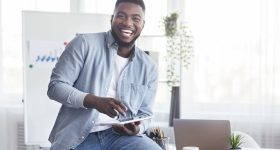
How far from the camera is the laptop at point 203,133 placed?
2010mm

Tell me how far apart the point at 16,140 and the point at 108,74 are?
2.66 metres

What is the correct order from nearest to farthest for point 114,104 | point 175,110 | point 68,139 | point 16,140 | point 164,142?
point 114,104 < point 68,139 < point 164,142 < point 175,110 < point 16,140

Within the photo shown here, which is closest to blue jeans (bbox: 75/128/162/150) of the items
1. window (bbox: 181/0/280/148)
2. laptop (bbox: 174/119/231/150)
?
laptop (bbox: 174/119/231/150)

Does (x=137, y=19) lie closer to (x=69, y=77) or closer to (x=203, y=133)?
(x=69, y=77)

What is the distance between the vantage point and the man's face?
5.80 feet

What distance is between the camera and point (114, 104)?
1.54 m

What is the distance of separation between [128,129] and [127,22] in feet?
1.47

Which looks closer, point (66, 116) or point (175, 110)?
point (66, 116)

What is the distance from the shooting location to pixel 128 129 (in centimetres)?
177

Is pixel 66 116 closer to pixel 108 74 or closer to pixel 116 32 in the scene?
pixel 108 74

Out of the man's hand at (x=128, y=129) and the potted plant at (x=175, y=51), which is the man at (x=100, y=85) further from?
the potted plant at (x=175, y=51)

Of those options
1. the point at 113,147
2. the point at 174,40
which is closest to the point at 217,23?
the point at 174,40

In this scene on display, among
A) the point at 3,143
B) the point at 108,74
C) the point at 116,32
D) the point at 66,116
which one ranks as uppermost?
the point at 116,32

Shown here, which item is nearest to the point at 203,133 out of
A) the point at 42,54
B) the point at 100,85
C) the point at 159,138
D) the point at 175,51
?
the point at 159,138
